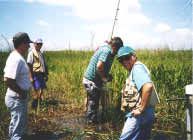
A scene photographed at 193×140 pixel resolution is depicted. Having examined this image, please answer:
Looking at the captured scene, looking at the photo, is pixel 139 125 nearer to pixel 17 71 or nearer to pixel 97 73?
pixel 17 71

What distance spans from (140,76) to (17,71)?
1543 millimetres

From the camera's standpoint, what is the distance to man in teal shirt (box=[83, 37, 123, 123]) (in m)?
3.96

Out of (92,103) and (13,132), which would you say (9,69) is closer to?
(13,132)

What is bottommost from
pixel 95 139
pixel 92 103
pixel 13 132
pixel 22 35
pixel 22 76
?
pixel 95 139

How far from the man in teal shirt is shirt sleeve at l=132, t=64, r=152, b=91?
158 centimetres

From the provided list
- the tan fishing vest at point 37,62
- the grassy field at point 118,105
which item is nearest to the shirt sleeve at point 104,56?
the grassy field at point 118,105

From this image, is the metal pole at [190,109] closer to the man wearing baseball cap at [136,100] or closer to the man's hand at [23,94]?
the man wearing baseball cap at [136,100]

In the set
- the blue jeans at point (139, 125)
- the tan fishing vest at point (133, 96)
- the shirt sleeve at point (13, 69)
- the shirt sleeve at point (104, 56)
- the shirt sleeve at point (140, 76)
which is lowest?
the blue jeans at point (139, 125)

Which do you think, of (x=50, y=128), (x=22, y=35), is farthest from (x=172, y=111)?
(x=22, y=35)

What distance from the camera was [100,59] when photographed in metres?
3.99

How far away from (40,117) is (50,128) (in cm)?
64

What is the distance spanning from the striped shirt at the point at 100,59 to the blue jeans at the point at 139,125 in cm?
179

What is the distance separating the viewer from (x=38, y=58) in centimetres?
516

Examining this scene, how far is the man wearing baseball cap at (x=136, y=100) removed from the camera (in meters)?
2.19
